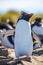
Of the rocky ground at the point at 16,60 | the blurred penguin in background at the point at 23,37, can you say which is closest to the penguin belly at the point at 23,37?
the blurred penguin in background at the point at 23,37

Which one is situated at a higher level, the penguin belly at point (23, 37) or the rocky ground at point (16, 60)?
the penguin belly at point (23, 37)

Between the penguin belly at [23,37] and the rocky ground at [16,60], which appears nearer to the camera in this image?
the rocky ground at [16,60]

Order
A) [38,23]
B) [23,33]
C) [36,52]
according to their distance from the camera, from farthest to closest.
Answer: [38,23] < [36,52] < [23,33]

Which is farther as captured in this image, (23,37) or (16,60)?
(23,37)

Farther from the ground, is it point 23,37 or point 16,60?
Result: point 23,37

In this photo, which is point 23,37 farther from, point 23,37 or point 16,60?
point 16,60

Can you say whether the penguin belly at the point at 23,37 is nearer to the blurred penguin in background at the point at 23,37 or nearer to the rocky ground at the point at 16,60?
the blurred penguin in background at the point at 23,37

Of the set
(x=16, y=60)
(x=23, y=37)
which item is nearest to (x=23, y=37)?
(x=23, y=37)

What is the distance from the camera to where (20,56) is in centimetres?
796

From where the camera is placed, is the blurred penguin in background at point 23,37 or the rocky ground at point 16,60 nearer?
the rocky ground at point 16,60

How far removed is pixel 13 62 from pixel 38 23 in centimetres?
340

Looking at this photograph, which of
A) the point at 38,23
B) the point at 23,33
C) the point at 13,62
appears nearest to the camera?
the point at 13,62

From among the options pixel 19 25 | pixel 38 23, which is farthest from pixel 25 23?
pixel 38 23

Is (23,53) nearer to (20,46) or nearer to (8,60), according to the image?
(20,46)
